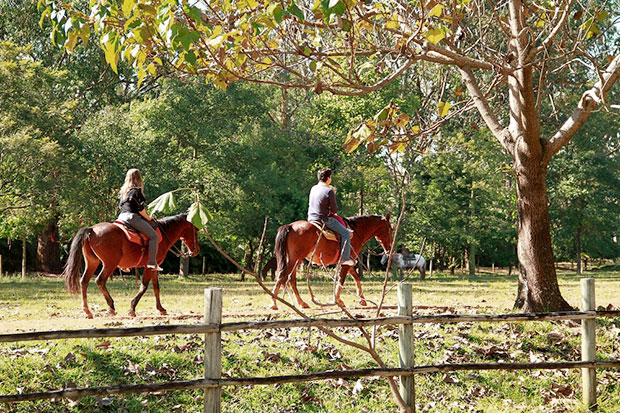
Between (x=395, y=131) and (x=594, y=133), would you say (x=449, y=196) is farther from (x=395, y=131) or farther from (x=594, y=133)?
(x=395, y=131)

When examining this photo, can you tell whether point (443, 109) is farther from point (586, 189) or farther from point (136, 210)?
point (586, 189)

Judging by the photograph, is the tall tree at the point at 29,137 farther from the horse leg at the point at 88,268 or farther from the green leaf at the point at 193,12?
the green leaf at the point at 193,12

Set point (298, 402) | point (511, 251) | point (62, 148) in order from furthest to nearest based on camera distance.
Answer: point (511, 251), point (62, 148), point (298, 402)

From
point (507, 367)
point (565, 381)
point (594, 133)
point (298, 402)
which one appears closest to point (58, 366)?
point (298, 402)

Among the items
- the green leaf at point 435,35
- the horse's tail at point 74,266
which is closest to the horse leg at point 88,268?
the horse's tail at point 74,266

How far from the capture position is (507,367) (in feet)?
23.5

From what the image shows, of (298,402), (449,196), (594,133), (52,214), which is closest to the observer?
(298,402)

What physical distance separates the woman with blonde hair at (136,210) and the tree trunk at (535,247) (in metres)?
6.22

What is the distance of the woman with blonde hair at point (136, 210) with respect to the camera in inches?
437

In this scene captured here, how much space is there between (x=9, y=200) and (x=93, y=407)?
69.8 ft

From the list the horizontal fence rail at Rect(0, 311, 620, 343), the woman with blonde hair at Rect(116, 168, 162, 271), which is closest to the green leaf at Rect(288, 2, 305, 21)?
the horizontal fence rail at Rect(0, 311, 620, 343)

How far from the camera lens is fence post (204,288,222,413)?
6.10m

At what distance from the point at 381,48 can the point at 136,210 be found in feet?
17.7

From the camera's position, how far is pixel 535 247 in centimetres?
1087
